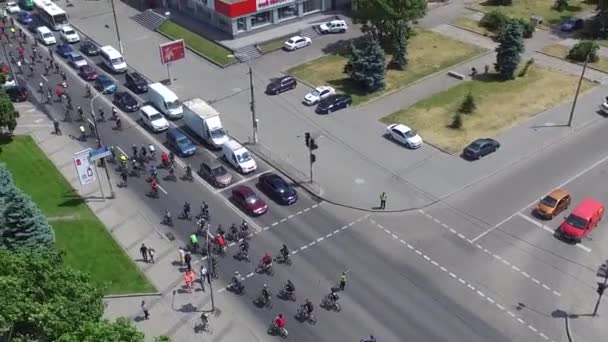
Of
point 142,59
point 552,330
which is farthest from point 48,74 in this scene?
point 552,330

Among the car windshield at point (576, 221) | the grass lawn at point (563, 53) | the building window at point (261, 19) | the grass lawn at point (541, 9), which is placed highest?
the building window at point (261, 19)

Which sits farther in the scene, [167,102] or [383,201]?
[167,102]

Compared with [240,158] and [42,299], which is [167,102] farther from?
[42,299]

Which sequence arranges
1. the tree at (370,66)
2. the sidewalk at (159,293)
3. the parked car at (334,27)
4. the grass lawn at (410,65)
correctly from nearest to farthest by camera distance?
1. the sidewalk at (159,293)
2. the tree at (370,66)
3. the grass lawn at (410,65)
4. the parked car at (334,27)

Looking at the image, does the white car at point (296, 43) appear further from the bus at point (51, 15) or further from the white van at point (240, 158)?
the bus at point (51, 15)

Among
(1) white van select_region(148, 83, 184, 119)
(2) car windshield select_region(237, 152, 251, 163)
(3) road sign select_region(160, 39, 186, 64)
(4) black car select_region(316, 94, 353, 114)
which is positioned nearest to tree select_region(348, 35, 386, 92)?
(4) black car select_region(316, 94, 353, 114)

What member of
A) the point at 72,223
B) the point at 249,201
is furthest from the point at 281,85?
the point at 72,223

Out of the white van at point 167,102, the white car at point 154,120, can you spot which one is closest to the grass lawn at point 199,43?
the white van at point 167,102
